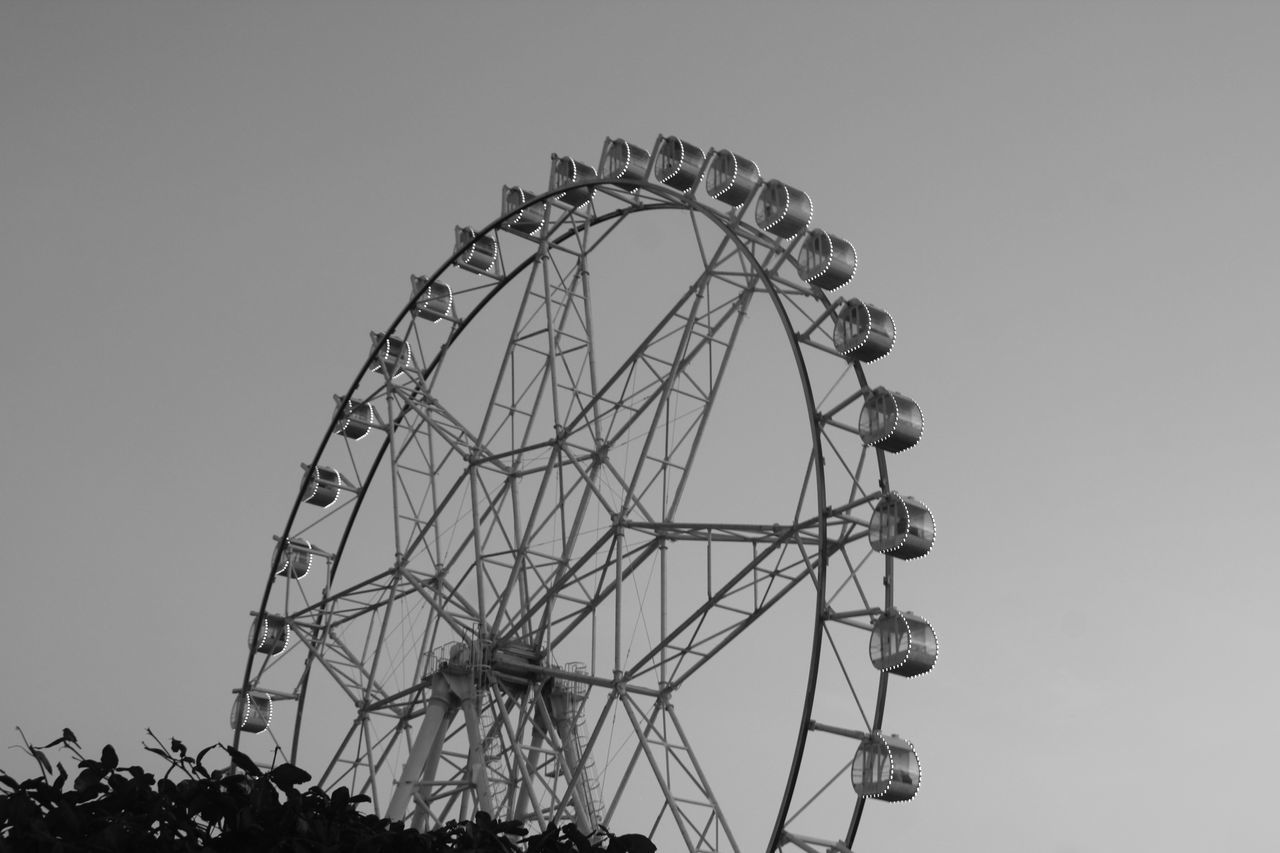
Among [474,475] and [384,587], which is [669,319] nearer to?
[474,475]

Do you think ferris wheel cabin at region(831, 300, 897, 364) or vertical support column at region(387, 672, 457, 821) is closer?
ferris wheel cabin at region(831, 300, 897, 364)

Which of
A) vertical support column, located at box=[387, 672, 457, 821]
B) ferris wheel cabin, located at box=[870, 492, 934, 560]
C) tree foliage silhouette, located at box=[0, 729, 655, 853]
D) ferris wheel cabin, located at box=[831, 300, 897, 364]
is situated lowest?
tree foliage silhouette, located at box=[0, 729, 655, 853]

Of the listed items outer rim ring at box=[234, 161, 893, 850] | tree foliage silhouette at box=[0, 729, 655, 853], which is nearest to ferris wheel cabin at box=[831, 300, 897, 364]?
outer rim ring at box=[234, 161, 893, 850]

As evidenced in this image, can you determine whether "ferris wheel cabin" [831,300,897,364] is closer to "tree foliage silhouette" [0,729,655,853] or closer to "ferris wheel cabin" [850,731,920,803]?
"ferris wheel cabin" [850,731,920,803]

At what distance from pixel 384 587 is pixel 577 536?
187 inches

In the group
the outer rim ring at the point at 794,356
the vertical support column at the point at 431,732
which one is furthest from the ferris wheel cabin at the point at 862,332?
the vertical support column at the point at 431,732

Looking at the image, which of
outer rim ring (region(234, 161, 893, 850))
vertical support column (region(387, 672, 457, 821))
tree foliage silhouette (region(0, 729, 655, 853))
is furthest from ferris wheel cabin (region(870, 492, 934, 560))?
tree foliage silhouette (region(0, 729, 655, 853))

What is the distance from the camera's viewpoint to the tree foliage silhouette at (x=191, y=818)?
798 centimetres

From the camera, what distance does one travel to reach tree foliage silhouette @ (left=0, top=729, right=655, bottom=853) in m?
7.98

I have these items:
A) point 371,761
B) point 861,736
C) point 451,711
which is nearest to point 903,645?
point 861,736

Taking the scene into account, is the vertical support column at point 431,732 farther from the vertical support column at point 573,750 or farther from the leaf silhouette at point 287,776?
the leaf silhouette at point 287,776

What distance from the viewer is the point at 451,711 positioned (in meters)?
27.8

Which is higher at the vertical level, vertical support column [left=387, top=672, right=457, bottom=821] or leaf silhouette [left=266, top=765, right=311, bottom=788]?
vertical support column [left=387, top=672, right=457, bottom=821]

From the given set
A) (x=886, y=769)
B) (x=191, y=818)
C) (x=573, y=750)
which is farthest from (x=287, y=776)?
(x=573, y=750)
